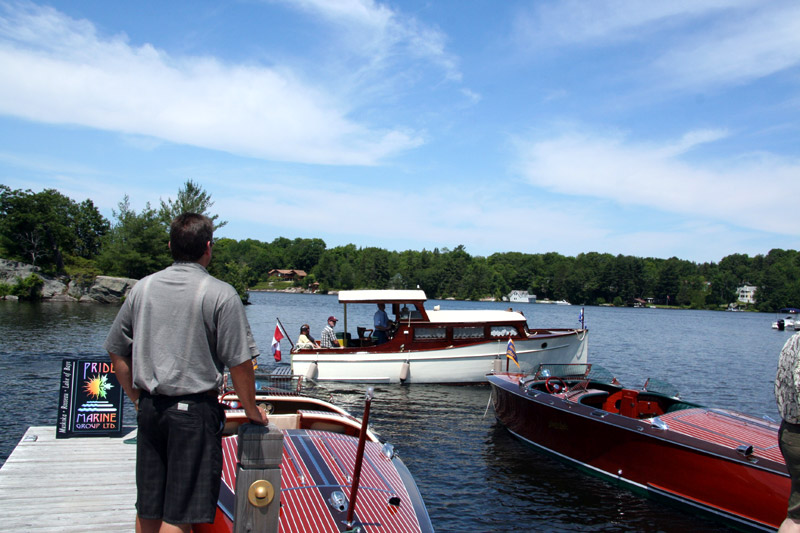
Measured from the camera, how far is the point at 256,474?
347cm

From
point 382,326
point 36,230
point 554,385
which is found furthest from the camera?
point 36,230

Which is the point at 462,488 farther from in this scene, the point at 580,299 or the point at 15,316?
the point at 580,299

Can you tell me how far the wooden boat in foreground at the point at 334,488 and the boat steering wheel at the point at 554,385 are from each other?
6.08 meters

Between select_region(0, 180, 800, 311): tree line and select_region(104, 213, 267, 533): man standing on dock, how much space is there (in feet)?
210

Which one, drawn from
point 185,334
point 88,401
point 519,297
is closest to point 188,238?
point 185,334

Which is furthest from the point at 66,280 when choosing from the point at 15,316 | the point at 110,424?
the point at 110,424

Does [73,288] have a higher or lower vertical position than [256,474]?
lower

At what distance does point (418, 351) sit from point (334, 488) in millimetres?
14216

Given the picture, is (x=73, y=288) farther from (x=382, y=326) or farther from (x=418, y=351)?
(x=418, y=351)

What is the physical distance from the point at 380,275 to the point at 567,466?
133 metres

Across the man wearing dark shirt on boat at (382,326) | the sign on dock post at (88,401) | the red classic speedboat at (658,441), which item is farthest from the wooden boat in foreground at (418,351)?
the sign on dock post at (88,401)

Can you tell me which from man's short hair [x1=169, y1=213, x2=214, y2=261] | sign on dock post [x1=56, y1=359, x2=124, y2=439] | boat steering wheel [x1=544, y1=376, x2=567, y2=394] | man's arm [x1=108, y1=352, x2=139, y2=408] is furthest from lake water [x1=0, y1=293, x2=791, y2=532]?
man's short hair [x1=169, y1=213, x2=214, y2=261]

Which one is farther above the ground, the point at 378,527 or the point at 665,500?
the point at 378,527

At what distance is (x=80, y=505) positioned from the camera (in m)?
5.93
